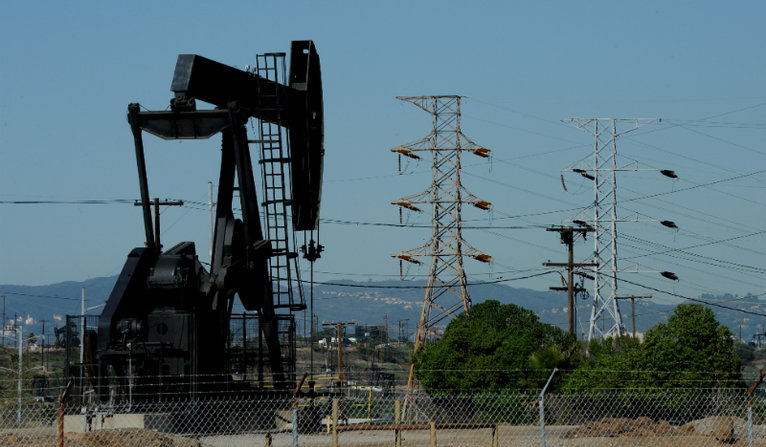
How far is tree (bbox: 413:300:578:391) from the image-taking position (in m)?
36.3

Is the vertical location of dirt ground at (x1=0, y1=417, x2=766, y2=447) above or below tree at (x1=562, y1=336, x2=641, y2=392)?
below

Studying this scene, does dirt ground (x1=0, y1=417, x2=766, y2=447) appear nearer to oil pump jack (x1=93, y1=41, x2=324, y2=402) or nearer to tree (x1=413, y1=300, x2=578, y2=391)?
oil pump jack (x1=93, y1=41, x2=324, y2=402)

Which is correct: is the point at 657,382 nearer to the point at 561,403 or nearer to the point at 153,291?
the point at 561,403

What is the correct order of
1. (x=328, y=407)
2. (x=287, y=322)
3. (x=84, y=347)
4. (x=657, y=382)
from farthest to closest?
1. (x=657, y=382)
2. (x=328, y=407)
3. (x=287, y=322)
4. (x=84, y=347)

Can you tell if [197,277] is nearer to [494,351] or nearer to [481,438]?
[481,438]

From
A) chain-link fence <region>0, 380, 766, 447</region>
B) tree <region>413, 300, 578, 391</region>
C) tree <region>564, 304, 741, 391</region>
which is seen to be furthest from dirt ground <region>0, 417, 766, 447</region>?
tree <region>413, 300, 578, 391</region>

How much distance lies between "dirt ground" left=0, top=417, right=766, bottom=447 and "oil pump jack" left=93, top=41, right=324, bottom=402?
5.11 ft

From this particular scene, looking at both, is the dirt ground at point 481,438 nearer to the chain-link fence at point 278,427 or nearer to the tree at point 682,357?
the chain-link fence at point 278,427

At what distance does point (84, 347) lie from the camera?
837 inches

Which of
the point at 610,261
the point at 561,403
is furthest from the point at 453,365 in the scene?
the point at 610,261

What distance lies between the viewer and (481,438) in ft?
72.8

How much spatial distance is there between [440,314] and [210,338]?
3257cm

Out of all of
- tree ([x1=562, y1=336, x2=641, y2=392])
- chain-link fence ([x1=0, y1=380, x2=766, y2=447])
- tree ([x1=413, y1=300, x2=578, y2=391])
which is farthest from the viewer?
tree ([x1=413, y1=300, x2=578, y2=391])

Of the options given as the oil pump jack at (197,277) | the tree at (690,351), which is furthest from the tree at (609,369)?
the oil pump jack at (197,277)
